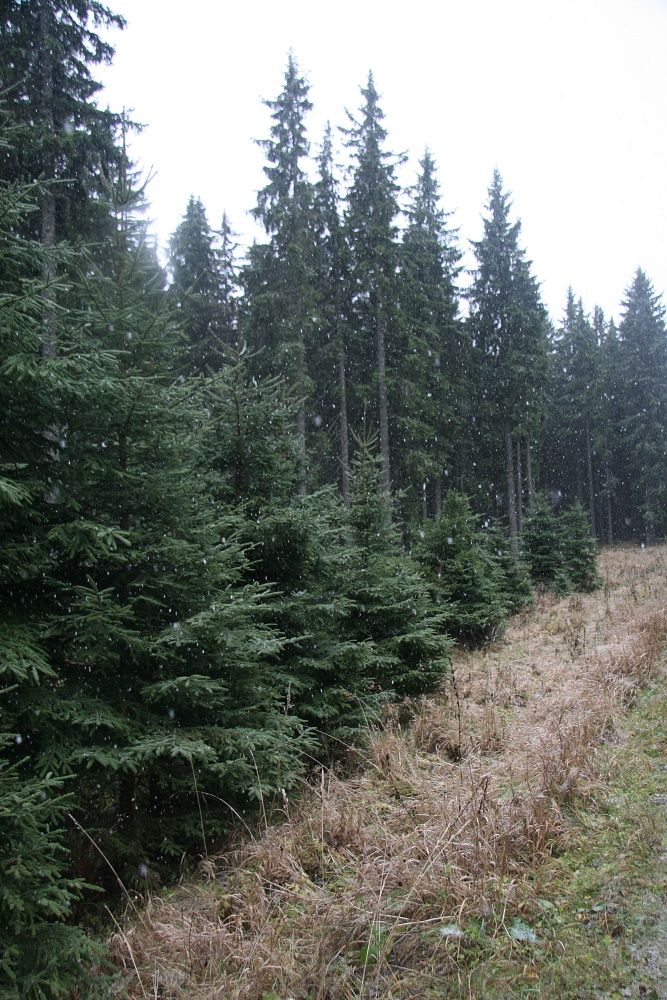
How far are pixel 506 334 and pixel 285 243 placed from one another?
12975mm

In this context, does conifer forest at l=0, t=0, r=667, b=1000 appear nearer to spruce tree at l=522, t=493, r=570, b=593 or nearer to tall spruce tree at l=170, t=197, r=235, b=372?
spruce tree at l=522, t=493, r=570, b=593

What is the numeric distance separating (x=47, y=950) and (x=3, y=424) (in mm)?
3531

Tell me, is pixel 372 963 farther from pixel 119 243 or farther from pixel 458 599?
pixel 458 599

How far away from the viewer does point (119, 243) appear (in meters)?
5.07

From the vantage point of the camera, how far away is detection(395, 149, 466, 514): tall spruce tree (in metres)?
23.8

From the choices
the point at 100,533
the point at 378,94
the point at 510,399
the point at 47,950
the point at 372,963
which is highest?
the point at 378,94

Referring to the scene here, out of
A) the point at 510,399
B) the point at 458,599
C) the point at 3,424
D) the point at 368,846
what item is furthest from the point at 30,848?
the point at 510,399

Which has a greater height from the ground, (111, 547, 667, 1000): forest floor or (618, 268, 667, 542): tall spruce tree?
(618, 268, 667, 542): tall spruce tree

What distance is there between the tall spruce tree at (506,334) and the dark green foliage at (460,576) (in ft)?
49.5

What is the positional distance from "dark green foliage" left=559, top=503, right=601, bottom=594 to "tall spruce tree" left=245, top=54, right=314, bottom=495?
1107 centimetres

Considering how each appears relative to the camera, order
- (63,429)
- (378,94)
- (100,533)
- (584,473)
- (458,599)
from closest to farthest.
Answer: (100,533) → (63,429) → (458,599) → (378,94) → (584,473)

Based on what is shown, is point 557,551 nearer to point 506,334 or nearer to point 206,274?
point 506,334

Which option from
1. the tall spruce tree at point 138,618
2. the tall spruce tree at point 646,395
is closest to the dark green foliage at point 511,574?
the tall spruce tree at point 138,618

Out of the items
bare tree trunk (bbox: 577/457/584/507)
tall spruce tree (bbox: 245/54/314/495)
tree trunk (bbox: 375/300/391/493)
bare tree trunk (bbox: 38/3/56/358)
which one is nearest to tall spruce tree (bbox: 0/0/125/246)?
bare tree trunk (bbox: 38/3/56/358)
